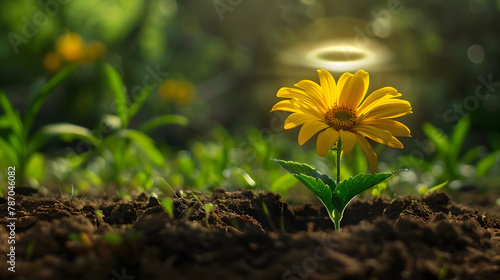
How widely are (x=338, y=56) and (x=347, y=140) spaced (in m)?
3.41

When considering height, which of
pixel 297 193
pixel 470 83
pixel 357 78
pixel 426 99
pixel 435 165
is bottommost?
pixel 297 193

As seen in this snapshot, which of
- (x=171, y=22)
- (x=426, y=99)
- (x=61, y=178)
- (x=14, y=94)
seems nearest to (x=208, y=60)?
(x=171, y=22)

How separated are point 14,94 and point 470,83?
6152 mm

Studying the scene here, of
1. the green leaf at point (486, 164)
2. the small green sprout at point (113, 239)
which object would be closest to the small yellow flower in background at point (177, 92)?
the green leaf at point (486, 164)

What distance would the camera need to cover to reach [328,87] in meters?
1.51

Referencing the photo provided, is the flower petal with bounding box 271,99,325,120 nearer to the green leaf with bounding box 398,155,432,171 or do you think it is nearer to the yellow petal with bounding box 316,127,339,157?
the yellow petal with bounding box 316,127,339,157

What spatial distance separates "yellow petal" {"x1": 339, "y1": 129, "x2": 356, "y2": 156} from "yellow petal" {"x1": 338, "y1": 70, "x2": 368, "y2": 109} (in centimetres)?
13

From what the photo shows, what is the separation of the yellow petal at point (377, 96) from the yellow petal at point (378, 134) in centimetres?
7

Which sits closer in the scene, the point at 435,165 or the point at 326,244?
the point at 326,244

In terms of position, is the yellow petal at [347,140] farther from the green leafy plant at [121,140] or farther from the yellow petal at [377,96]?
the green leafy plant at [121,140]

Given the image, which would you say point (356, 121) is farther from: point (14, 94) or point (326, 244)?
point (14, 94)

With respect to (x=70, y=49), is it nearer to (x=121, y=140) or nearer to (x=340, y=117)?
(x=121, y=140)

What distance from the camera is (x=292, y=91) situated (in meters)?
1.47

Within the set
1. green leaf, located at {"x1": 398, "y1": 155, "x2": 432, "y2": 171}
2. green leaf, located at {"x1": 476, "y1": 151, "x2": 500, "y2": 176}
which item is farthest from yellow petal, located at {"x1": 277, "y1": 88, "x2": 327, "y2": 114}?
green leaf, located at {"x1": 476, "y1": 151, "x2": 500, "y2": 176}
